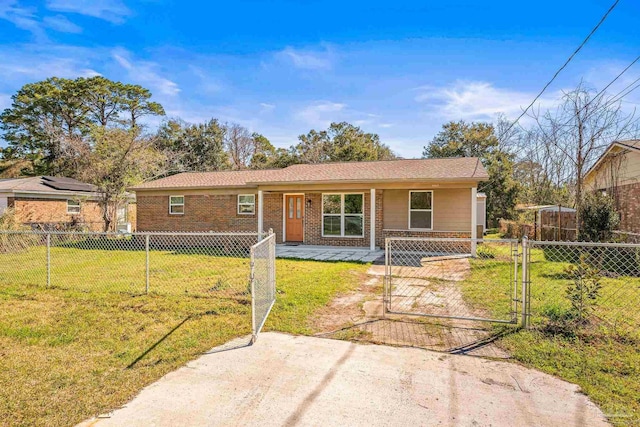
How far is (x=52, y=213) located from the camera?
18.2 metres

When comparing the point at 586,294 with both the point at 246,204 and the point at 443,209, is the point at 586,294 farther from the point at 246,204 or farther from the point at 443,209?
the point at 246,204

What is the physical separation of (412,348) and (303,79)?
13.8 m

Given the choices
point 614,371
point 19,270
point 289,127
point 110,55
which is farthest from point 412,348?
point 289,127

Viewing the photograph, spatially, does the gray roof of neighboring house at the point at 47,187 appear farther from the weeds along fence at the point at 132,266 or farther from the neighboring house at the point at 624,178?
the neighboring house at the point at 624,178

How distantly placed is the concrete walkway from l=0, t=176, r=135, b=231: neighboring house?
11.4m

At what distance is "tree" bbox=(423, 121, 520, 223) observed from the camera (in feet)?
76.9

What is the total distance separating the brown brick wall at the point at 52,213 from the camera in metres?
16.8

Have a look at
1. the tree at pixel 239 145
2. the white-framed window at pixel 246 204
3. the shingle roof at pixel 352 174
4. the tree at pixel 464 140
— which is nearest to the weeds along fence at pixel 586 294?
the shingle roof at pixel 352 174

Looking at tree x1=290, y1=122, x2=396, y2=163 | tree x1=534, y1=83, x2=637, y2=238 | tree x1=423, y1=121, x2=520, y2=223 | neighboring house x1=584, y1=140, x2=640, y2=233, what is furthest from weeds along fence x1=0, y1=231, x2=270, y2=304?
tree x1=290, y1=122, x2=396, y2=163

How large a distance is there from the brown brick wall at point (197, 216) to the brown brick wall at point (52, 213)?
4877mm

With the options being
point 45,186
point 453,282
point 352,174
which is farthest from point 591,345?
point 45,186

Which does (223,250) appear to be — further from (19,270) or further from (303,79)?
(303,79)

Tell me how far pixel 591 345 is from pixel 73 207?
22908 mm


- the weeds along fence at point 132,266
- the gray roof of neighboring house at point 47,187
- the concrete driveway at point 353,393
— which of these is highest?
the gray roof of neighboring house at point 47,187
